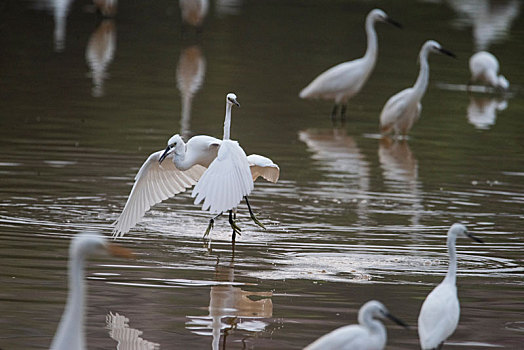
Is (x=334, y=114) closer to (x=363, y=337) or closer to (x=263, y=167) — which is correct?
(x=263, y=167)

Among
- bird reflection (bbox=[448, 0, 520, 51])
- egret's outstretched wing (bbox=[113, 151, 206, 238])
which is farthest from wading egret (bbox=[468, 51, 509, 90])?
egret's outstretched wing (bbox=[113, 151, 206, 238])

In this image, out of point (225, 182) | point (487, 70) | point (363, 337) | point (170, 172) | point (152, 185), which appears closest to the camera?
point (363, 337)

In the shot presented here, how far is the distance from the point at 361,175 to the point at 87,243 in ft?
27.3

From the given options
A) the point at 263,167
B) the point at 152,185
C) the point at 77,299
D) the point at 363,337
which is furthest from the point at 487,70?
the point at 77,299

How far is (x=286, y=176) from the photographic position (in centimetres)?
1259

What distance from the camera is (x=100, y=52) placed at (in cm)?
2386

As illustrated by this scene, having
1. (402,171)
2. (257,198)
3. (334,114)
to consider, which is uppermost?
(334,114)

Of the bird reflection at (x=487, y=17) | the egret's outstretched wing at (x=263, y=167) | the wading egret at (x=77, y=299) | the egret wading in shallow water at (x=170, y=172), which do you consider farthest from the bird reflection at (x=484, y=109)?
the wading egret at (x=77, y=299)

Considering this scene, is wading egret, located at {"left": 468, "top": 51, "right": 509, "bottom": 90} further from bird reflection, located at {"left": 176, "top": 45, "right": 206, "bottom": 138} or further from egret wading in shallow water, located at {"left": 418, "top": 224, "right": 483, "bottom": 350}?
egret wading in shallow water, located at {"left": 418, "top": 224, "right": 483, "bottom": 350}

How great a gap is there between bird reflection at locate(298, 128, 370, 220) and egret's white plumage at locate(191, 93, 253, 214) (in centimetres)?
225

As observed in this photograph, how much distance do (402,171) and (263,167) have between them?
420 cm

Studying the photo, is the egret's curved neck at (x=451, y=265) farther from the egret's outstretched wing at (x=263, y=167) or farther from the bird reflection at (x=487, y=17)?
the bird reflection at (x=487, y=17)

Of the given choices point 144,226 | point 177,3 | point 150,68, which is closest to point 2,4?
point 177,3

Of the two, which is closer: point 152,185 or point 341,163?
point 152,185
